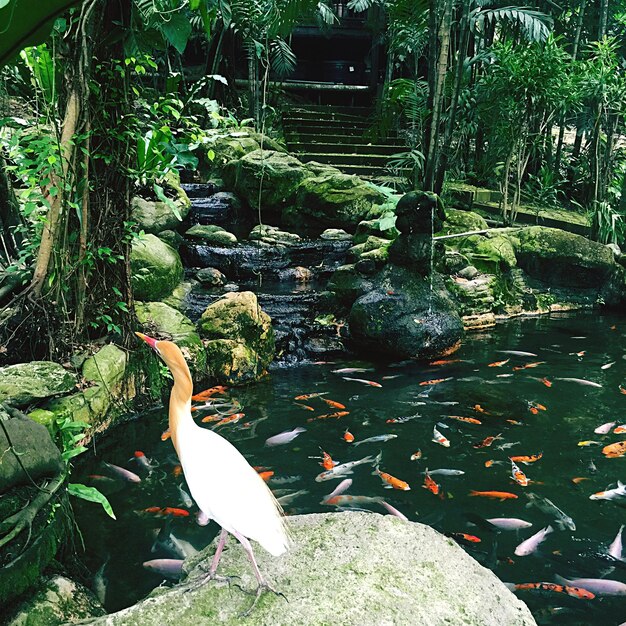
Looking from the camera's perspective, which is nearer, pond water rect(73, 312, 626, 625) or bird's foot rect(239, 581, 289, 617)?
bird's foot rect(239, 581, 289, 617)

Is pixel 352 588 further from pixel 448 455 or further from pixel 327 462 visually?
pixel 448 455

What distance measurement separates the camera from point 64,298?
462cm

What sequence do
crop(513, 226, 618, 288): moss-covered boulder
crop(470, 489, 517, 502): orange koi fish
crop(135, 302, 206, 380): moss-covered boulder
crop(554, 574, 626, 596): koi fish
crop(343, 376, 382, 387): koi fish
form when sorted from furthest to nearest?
crop(513, 226, 618, 288): moss-covered boulder < crop(343, 376, 382, 387): koi fish < crop(135, 302, 206, 380): moss-covered boulder < crop(470, 489, 517, 502): orange koi fish < crop(554, 574, 626, 596): koi fish

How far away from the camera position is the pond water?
3.68 m

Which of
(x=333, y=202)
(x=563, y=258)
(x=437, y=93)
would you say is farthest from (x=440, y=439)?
(x=333, y=202)

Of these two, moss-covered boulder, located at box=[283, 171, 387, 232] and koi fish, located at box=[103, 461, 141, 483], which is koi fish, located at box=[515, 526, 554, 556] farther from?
moss-covered boulder, located at box=[283, 171, 387, 232]

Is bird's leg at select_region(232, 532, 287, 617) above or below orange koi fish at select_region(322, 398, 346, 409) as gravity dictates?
above

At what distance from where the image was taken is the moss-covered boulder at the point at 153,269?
7.16 meters

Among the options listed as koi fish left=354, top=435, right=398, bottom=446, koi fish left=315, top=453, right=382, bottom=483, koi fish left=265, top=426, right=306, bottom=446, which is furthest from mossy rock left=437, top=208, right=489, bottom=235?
koi fish left=315, top=453, right=382, bottom=483

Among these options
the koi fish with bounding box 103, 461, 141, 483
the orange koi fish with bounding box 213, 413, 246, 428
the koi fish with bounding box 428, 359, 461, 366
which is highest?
the koi fish with bounding box 428, 359, 461, 366

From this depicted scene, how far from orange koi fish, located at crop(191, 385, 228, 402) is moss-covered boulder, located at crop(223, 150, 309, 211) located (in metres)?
6.18

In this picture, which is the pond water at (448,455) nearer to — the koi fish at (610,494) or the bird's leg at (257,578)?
the koi fish at (610,494)

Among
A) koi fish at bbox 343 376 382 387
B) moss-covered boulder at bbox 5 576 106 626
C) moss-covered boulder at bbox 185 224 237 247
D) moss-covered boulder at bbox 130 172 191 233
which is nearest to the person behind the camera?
moss-covered boulder at bbox 5 576 106 626

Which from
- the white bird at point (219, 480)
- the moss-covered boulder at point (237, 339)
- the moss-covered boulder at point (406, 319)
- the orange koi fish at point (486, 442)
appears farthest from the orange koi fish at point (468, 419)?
the white bird at point (219, 480)
